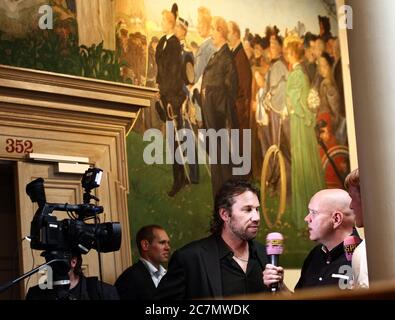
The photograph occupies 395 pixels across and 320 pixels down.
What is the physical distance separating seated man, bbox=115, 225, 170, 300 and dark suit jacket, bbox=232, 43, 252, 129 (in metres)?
1.94

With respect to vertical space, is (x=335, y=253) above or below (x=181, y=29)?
below

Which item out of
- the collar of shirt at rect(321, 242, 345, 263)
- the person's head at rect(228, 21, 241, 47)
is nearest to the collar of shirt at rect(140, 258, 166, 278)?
the collar of shirt at rect(321, 242, 345, 263)

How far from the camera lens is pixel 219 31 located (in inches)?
408

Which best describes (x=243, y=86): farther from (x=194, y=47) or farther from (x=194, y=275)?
(x=194, y=275)

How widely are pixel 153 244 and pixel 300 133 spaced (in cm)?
279

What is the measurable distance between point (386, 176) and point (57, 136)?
12.1 feet

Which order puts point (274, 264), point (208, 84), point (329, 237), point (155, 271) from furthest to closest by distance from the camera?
point (208, 84), point (155, 271), point (329, 237), point (274, 264)

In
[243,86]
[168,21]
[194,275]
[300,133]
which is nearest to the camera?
[194,275]

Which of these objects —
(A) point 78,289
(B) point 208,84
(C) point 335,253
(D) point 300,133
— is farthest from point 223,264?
(D) point 300,133

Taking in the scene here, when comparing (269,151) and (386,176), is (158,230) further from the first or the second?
(386,176)

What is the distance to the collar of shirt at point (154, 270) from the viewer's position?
337 inches

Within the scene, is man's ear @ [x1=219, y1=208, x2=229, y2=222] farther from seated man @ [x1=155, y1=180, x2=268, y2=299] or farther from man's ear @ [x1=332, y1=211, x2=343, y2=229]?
man's ear @ [x1=332, y1=211, x2=343, y2=229]

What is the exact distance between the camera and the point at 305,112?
1087 centimetres

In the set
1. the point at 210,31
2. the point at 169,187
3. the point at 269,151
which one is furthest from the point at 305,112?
the point at 169,187
